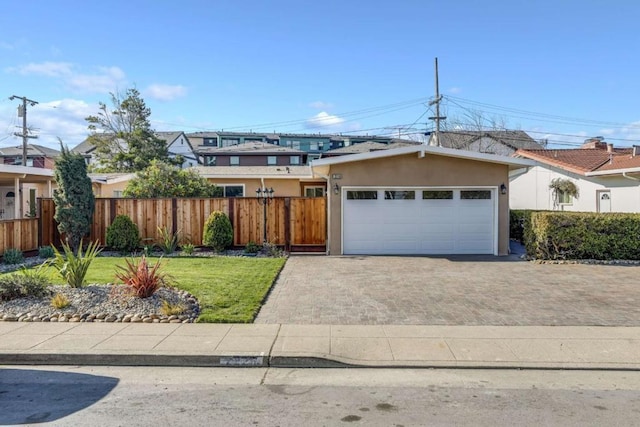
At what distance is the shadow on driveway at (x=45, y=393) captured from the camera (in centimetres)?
409

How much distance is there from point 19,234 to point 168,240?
4265mm

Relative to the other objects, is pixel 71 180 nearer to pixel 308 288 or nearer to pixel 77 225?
pixel 77 225

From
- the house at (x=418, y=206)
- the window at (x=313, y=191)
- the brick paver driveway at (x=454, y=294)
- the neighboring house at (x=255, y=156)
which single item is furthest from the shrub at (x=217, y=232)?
the neighboring house at (x=255, y=156)

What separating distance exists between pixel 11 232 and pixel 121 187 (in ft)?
36.4

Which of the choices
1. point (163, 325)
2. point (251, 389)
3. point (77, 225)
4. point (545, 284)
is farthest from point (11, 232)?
point (545, 284)

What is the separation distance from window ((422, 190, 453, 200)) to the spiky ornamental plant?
1064cm

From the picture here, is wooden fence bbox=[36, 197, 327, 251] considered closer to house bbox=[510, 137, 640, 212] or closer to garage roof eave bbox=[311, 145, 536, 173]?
garage roof eave bbox=[311, 145, 536, 173]

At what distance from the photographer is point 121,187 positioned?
24.1 metres

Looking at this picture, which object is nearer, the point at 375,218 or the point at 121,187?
the point at 375,218

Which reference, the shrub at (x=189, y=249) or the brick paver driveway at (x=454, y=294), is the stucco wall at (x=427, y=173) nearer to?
the brick paver driveway at (x=454, y=294)

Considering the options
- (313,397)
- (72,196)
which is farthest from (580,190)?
(72,196)

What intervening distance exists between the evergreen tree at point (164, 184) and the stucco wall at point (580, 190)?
15.4 metres

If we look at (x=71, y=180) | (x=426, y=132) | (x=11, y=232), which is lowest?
(x=11, y=232)

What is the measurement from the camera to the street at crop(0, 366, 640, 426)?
13.2 feet
